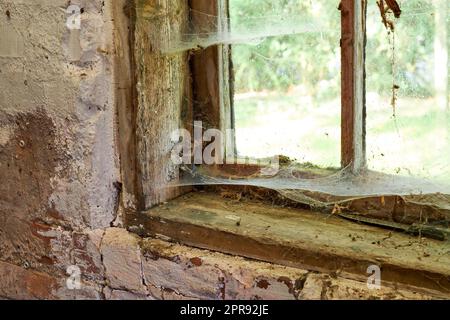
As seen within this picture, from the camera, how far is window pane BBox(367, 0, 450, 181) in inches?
45.8

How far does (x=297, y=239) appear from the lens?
3.96ft

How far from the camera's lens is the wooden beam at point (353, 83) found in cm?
124

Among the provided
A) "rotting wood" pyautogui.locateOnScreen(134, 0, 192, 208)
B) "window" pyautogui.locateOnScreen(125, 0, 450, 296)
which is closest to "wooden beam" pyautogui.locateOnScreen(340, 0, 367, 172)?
"window" pyautogui.locateOnScreen(125, 0, 450, 296)

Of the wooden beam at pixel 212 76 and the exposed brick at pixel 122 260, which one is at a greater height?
the wooden beam at pixel 212 76

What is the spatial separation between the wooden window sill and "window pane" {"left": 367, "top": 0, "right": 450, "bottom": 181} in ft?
0.58

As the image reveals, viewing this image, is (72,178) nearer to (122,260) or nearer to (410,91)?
(122,260)

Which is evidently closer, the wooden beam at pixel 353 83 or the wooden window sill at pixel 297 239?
the wooden window sill at pixel 297 239

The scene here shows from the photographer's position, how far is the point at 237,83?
1464 mm

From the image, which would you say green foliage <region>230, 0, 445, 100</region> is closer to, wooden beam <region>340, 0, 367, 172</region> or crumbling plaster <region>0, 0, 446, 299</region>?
wooden beam <region>340, 0, 367, 172</region>

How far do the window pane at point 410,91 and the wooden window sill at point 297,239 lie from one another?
18 cm

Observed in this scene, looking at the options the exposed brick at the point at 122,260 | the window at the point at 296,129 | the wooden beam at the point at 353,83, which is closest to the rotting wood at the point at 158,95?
the window at the point at 296,129

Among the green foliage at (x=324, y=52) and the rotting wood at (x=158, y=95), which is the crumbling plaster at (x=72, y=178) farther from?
the green foliage at (x=324, y=52)

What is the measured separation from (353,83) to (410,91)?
0.13 m

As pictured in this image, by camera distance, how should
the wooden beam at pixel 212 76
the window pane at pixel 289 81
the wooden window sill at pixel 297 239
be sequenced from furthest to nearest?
the wooden beam at pixel 212 76 → the window pane at pixel 289 81 → the wooden window sill at pixel 297 239
